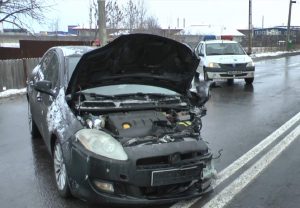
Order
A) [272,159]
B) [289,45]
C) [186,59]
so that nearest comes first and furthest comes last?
[186,59] → [272,159] → [289,45]

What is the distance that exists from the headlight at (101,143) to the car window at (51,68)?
1533 millimetres

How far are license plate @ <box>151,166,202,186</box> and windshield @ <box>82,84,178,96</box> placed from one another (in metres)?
1.60

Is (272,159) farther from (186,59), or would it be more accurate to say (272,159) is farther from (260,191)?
(186,59)

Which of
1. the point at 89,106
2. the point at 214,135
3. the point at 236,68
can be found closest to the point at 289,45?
the point at 236,68

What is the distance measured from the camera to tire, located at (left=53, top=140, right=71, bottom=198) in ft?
15.4

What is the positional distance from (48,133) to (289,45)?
1914 inches

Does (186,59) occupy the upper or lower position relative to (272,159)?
A: upper

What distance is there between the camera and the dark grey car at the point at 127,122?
13.8 feet

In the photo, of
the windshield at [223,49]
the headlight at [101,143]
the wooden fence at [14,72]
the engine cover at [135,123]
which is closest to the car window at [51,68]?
the engine cover at [135,123]

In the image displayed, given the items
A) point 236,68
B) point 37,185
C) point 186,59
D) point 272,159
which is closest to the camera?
point 37,185

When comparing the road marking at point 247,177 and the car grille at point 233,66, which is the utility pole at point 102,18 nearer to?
the car grille at point 233,66

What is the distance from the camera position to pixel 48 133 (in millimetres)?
5473

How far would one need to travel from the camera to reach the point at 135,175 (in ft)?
13.6

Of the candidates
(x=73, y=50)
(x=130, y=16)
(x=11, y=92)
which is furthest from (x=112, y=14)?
(x=73, y=50)
